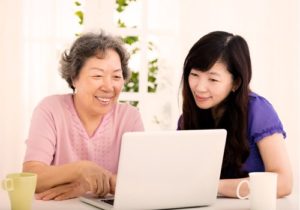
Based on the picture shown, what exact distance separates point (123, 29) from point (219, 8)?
687 mm

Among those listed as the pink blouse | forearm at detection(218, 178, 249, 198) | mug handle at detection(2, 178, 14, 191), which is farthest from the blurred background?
mug handle at detection(2, 178, 14, 191)

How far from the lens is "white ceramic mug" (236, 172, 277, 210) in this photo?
5.63 feet

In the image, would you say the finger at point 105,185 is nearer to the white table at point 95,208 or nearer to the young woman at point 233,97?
the white table at point 95,208

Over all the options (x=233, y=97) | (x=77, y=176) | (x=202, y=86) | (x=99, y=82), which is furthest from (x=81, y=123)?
(x=233, y=97)

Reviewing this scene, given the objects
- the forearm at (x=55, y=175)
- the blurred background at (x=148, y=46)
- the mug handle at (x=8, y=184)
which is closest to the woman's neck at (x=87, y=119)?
the forearm at (x=55, y=175)

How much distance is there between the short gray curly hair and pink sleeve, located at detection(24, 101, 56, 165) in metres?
0.18

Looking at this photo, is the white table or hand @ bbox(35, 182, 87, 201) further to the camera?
hand @ bbox(35, 182, 87, 201)

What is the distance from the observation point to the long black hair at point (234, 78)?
2.27m

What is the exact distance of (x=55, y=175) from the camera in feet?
6.70

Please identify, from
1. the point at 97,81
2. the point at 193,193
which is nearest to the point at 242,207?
the point at 193,193

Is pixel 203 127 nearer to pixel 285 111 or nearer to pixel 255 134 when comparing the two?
pixel 255 134

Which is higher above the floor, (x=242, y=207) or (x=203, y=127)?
(x=203, y=127)

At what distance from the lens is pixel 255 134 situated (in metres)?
2.23

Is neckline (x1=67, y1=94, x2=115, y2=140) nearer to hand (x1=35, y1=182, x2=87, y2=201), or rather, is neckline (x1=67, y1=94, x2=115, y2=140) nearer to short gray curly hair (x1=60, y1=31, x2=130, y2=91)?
short gray curly hair (x1=60, y1=31, x2=130, y2=91)
